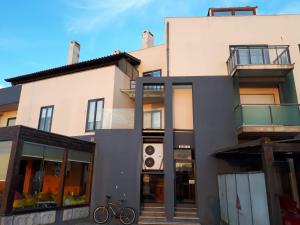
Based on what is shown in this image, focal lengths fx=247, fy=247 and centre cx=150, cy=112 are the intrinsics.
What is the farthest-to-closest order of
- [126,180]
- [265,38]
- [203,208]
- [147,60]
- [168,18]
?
[147,60] < [168,18] < [265,38] < [126,180] < [203,208]

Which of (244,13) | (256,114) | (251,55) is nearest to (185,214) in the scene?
(256,114)

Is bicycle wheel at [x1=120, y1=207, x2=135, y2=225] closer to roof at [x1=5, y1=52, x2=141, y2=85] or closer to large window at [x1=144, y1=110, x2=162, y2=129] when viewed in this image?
large window at [x1=144, y1=110, x2=162, y2=129]

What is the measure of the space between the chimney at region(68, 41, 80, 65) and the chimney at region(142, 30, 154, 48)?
224 inches

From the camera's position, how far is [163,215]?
11320 mm

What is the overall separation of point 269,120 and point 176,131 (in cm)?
438

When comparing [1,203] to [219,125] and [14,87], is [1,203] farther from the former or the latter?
[14,87]

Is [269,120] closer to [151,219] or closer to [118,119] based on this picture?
[151,219]

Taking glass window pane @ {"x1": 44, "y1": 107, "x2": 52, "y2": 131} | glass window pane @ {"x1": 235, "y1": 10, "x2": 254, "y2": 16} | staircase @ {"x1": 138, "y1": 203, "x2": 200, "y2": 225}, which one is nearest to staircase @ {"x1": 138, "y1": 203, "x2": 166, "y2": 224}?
staircase @ {"x1": 138, "y1": 203, "x2": 200, "y2": 225}

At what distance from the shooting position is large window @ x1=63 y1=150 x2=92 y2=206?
11.2 meters

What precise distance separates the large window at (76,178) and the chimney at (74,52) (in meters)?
10.7

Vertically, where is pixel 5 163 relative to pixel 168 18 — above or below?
below

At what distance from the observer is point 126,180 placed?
38.7ft

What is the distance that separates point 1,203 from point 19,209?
69 centimetres

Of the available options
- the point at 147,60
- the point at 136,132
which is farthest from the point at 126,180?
the point at 147,60
